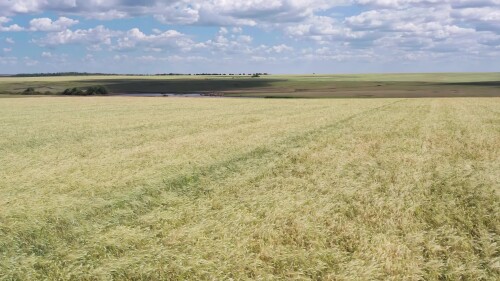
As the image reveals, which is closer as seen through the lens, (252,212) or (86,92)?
(252,212)

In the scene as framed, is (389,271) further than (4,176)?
No

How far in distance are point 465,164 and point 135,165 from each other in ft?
33.8

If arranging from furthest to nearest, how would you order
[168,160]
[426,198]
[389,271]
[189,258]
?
1. [168,160]
2. [426,198]
3. [189,258]
4. [389,271]

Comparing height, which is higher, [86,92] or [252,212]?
[86,92]

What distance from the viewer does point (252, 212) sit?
8078 mm

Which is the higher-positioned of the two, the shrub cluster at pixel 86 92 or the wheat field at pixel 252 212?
the shrub cluster at pixel 86 92

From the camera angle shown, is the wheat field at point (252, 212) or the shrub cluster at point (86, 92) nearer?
the wheat field at point (252, 212)

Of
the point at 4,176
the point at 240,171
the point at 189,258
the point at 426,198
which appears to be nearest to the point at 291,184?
the point at 240,171

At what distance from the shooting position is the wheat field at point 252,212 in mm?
5781

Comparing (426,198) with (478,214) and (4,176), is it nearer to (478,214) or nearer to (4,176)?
(478,214)

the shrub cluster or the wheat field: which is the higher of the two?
the shrub cluster

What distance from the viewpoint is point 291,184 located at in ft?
34.2

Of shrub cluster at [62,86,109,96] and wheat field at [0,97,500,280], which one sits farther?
shrub cluster at [62,86,109,96]

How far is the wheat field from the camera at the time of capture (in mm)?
5781
